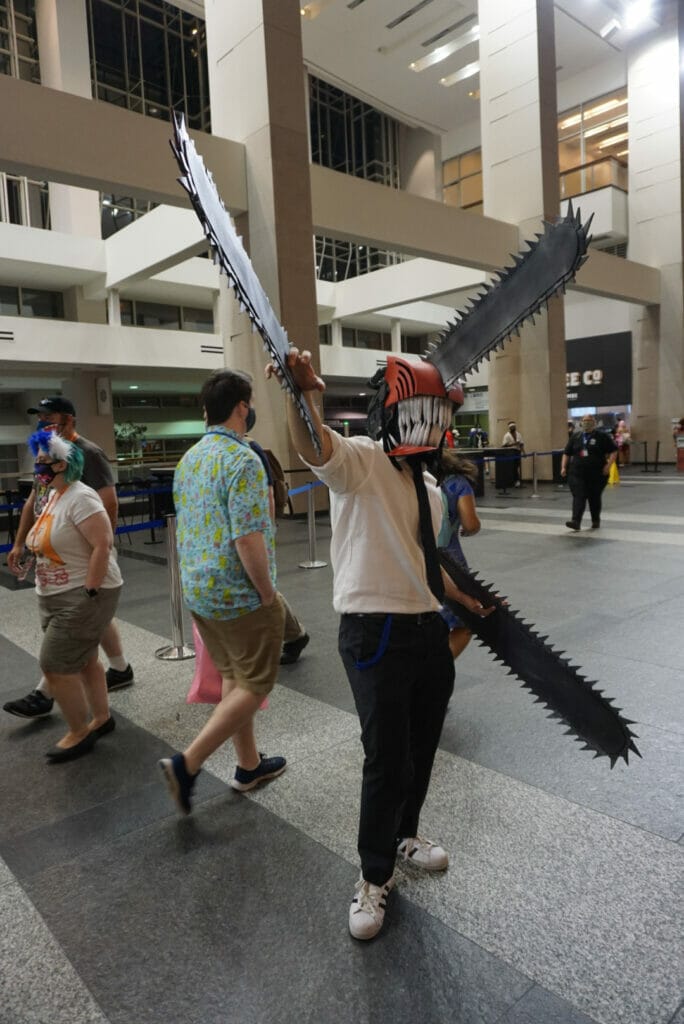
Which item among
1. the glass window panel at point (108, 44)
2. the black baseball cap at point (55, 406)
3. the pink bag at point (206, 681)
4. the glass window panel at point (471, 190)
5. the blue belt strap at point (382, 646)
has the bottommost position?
the pink bag at point (206, 681)

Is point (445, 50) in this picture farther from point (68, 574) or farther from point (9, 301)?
point (68, 574)

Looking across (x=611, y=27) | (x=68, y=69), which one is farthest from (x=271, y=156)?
(x=611, y=27)

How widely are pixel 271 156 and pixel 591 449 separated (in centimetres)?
758

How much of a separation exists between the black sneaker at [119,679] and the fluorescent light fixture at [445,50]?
74.8 feet

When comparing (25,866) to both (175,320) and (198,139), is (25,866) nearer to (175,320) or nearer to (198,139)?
(198,139)

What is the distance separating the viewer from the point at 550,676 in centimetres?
189

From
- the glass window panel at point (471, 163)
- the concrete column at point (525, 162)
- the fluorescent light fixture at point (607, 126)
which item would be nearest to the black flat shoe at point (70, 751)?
the concrete column at point (525, 162)

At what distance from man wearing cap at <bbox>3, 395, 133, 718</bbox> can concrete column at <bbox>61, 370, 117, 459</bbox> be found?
1759 cm

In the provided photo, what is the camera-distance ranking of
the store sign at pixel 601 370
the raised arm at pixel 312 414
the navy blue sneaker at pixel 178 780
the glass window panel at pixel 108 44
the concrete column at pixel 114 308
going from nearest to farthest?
the raised arm at pixel 312 414 → the navy blue sneaker at pixel 178 780 → the concrete column at pixel 114 308 → the glass window panel at pixel 108 44 → the store sign at pixel 601 370

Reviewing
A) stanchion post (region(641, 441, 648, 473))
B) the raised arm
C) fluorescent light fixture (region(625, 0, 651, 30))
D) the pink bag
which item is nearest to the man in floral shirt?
the pink bag

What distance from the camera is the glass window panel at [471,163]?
26.8 m

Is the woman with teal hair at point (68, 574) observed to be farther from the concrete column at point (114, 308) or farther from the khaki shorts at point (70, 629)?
the concrete column at point (114, 308)

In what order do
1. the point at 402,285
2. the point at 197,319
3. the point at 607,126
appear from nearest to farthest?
the point at 402,285 → the point at 197,319 → the point at 607,126

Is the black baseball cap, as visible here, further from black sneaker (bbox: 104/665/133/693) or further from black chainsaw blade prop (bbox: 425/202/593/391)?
black chainsaw blade prop (bbox: 425/202/593/391)
